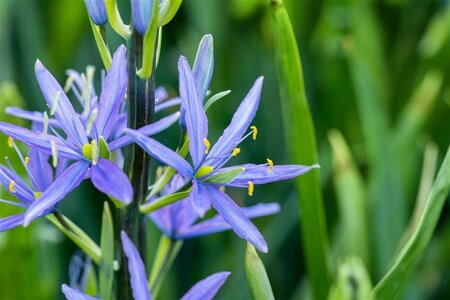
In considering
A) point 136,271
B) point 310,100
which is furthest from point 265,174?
point 310,100

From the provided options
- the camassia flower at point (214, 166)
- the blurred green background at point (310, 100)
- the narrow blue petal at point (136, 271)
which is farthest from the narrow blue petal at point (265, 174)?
the blurred green background at point (310, 100)

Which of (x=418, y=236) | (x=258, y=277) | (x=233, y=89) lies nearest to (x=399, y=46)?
(x=233, y=89)

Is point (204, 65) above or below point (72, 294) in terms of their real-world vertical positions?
above

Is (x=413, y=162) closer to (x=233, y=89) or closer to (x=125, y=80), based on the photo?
(x=233, y=89)

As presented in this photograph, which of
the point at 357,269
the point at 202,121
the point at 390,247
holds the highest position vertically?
the point at 202,121

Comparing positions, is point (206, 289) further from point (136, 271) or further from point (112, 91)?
point (112, 91)

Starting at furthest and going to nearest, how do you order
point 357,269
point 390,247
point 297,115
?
1. point 390,247
2. point 297,115
3. point 357,269

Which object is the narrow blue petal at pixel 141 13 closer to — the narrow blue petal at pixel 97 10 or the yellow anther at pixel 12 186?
the narrow blue petal at pixel 97 10
